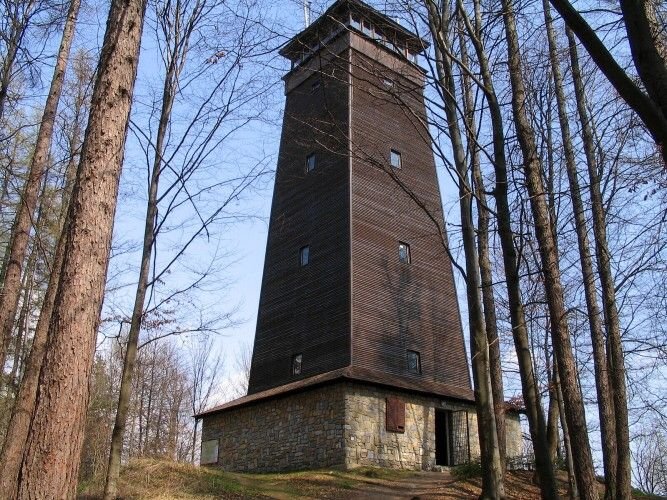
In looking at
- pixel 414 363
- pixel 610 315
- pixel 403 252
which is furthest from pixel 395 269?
pixel 610 315

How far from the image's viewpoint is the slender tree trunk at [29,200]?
9.79 metres

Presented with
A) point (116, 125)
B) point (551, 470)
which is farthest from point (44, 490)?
point (551, 470)

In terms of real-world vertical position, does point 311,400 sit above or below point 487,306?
below

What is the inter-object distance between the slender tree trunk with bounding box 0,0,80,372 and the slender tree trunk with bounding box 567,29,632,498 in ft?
28.7

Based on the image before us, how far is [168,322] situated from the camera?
11.6 m

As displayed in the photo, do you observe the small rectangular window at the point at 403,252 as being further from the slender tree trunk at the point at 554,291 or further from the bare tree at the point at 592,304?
the slender tree trunk at the point at 554,291

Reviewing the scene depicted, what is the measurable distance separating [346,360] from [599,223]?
763cm

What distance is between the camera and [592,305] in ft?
37.7

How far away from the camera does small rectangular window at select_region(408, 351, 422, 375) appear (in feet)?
59.0

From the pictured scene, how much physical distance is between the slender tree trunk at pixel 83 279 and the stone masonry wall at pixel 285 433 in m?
11.3

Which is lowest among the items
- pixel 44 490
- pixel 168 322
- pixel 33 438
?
pixel 44 490

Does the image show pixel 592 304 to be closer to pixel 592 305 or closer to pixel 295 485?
pixel 592 305

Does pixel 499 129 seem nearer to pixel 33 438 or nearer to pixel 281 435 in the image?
pixel 33 438

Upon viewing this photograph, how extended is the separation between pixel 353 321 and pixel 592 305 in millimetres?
6938
